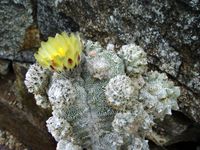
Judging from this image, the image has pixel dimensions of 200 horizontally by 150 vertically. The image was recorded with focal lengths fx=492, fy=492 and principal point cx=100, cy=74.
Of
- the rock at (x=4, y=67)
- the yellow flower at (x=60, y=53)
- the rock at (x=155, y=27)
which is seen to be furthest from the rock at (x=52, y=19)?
the yellow flower at (x=60, y=53)

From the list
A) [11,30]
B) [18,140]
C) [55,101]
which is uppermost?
[55,101]

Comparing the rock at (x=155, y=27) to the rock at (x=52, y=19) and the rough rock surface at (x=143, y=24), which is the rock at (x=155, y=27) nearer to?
the rough rock surface at (x=143, y=24)

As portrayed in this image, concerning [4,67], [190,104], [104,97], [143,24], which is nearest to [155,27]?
[143,24]

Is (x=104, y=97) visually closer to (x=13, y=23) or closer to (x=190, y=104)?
(x=190, y=104)

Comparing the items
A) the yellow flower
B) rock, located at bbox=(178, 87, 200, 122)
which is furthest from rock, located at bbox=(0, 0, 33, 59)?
the yellow flower

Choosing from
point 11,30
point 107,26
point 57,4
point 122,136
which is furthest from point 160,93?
point 11,30

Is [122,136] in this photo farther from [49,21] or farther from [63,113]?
[49,21]
